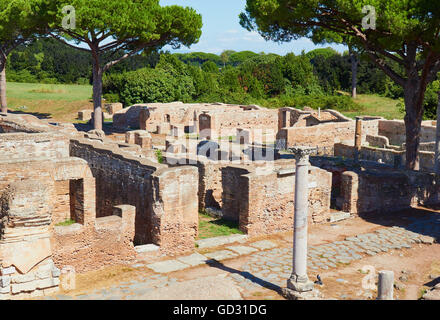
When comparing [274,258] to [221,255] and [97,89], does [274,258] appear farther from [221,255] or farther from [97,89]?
[97,89]

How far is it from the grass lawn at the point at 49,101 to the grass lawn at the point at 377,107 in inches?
799

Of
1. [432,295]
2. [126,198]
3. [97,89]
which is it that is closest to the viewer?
[432,295]

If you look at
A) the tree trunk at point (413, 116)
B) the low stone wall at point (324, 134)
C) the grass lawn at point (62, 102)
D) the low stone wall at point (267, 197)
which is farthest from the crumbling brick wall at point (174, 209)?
the grass lawn at point (62, 102)

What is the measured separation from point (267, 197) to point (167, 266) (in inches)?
133

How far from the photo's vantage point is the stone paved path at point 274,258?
9500 millimetres

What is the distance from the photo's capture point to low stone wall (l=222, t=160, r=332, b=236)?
12.6 metres

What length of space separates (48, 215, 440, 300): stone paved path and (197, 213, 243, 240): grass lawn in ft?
2.64

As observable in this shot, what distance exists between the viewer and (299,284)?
29.8ft

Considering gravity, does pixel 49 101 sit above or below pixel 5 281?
above

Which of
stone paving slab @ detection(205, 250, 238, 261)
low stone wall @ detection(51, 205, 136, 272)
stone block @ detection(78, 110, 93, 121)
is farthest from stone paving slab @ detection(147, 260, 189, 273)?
stone block @ detection(78, 110, 93, 121)

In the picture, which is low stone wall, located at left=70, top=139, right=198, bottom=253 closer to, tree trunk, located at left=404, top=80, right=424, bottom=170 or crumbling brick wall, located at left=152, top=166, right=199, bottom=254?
crumbling brick wall, located at left=152, top=166, right=199, bottom=254

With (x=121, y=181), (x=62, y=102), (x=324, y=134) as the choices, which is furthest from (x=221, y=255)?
(x=62, y=102)

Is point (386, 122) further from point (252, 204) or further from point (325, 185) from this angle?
point (252, 204)

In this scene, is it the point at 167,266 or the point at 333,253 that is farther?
the point at 333,253
